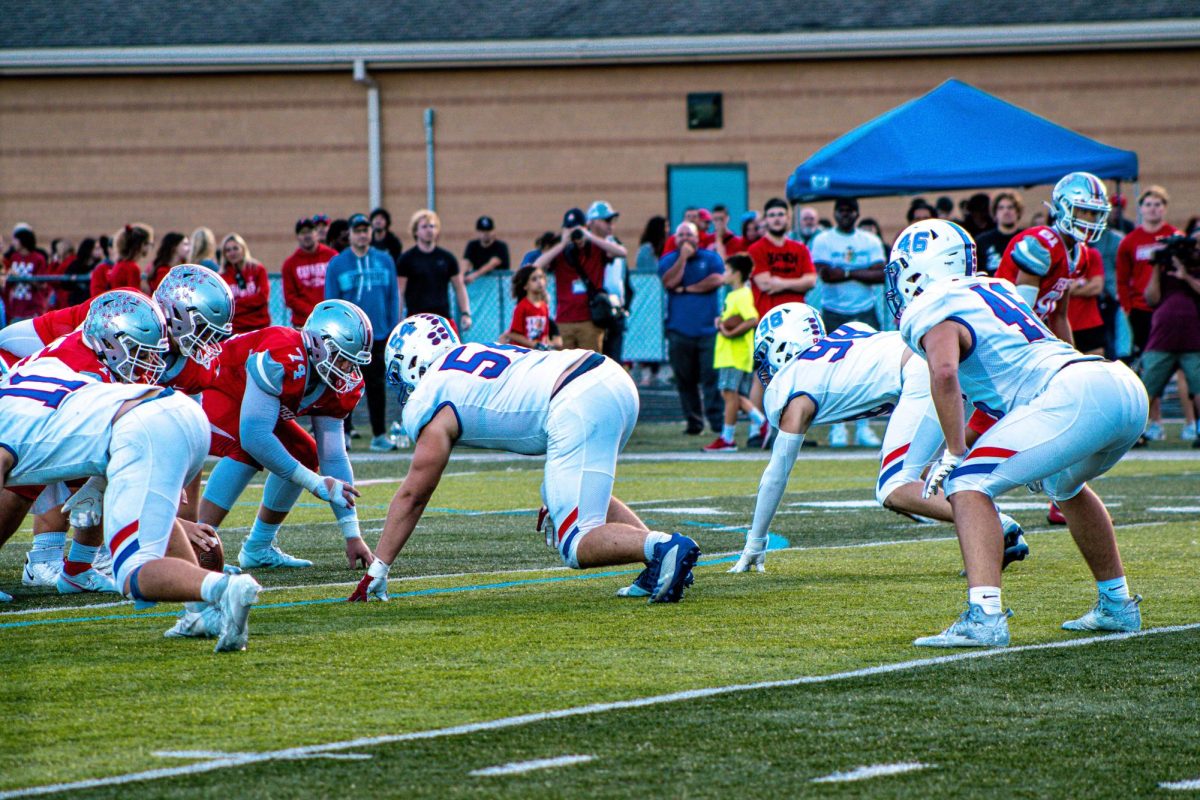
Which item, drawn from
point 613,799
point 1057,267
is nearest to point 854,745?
point 613,799

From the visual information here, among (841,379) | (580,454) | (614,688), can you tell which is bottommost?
(614,688)

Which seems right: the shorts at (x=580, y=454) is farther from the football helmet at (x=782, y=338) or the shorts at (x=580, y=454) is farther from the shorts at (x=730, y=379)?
the shorts at (x=730, y=379)

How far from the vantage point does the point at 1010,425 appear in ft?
Answer: 19.8

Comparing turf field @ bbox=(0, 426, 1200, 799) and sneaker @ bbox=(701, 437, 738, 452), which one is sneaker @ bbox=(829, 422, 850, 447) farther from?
turf field @ bbox=(0, 426, 1200, 799)

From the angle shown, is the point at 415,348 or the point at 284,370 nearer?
the point at 415,348

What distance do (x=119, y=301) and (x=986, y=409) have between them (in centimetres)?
320

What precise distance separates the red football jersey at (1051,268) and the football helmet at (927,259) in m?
3.90

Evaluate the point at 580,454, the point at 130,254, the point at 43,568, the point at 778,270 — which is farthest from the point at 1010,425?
the point at 778,270

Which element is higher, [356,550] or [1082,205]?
[1082,205]

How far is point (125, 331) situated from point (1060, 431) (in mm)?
3316

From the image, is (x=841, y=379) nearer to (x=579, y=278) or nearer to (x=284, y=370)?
(x=284, y=370)

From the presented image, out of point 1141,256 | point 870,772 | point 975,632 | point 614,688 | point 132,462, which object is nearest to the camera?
point 870,772

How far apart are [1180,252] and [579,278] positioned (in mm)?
5300

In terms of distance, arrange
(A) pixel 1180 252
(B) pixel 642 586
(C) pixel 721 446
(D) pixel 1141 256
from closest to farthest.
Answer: (B) pixel 642 586 < (A) pixel 1180 252 < (D) pixel 1141 256 < (C) pixel 721 446
